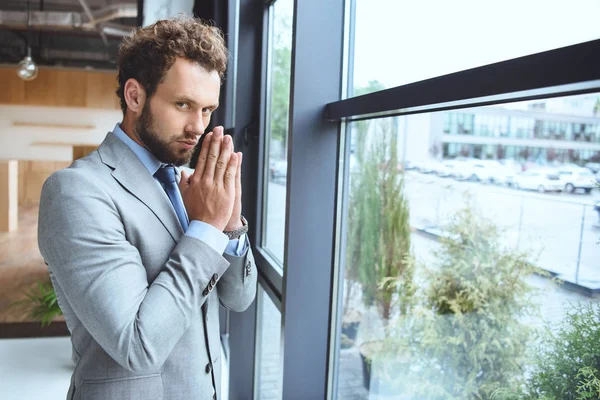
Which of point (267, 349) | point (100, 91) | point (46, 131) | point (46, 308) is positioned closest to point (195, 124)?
point (267, 349)

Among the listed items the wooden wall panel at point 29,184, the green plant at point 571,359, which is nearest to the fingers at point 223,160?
the green plant at point 571,359

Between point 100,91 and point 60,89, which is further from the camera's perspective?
point 100,91

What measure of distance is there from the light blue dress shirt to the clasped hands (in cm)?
2

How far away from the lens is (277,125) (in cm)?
263

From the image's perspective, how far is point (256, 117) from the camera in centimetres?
287

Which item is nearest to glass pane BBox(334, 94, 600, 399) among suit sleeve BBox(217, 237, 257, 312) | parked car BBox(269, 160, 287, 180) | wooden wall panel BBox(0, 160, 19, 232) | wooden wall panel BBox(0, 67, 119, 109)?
suit sleeve BBox(217, 237, 257, 312)

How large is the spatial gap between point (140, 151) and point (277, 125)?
147 cm

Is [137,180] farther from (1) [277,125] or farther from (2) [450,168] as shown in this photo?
(1) [277,125]

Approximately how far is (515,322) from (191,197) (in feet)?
2.30

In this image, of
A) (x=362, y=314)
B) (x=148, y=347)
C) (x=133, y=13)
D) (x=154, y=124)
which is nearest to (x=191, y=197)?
(x=154, y=124)

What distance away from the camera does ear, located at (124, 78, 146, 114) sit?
119 cm

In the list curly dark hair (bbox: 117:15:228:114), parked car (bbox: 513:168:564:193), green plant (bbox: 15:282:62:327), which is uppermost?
curly dark hair (bbox: 117:15:228:114)

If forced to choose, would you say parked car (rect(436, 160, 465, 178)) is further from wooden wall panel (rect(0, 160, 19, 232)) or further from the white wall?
the white wall

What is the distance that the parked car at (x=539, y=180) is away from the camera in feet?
2.69
